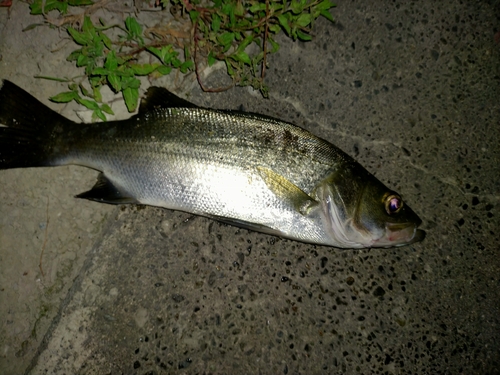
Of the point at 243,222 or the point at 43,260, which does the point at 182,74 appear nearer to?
the point at 243,222

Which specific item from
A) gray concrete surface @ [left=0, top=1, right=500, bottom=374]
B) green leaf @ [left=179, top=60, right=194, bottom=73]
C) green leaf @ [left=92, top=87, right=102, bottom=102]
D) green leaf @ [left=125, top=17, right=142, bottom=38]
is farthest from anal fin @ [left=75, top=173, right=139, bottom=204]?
green leaf @ [left=125, top=17, right=142, bottom=38]

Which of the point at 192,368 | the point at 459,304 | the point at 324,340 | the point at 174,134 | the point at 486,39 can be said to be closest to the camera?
the point at 174,134

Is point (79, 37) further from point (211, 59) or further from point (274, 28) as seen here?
point (274, 28)

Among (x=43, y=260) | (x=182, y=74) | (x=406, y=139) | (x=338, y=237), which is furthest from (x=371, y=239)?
(x=43, y=260)

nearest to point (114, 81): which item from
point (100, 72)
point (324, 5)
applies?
point (100, 72)

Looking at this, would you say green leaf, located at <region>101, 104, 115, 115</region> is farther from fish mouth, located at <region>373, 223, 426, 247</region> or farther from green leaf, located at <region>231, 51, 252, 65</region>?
fish mouth, located at <region>373, 223, 426, 247</region>

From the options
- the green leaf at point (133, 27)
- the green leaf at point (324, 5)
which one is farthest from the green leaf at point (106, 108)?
the green leaf at point (324, 5)
